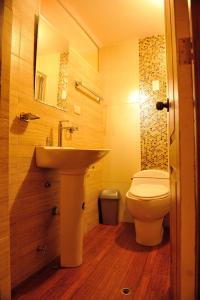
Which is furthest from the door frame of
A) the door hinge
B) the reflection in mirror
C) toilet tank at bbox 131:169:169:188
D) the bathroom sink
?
toilet tank at bbox 131:169:169:188

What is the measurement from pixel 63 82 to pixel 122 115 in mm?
1036

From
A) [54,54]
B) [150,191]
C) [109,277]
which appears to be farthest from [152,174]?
[54,54]

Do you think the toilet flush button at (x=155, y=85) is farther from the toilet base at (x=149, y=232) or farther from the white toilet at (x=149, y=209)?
the toilet base at (x=149, y=232)

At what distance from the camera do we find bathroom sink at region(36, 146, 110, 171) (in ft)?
4.66

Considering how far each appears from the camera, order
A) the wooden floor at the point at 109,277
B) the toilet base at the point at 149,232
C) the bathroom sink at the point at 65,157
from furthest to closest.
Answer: the toilet base at the point at 149,232
the bathroom sink at the point at 65,157
the wooden floor at the point at 109,277

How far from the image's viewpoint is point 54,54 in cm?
184

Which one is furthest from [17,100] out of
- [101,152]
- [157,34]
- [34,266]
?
[157,34]

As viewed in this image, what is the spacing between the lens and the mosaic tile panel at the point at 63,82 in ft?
6.27

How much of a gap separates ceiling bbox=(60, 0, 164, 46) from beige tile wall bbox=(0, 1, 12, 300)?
4.52 feet

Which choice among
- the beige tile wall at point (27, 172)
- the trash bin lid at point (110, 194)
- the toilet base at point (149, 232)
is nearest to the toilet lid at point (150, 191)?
the toilet base at point (149, 232)

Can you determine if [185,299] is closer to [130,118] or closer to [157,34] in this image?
[130,118]

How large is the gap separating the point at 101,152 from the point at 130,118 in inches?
49.6

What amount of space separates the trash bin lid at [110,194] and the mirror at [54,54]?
1.16m

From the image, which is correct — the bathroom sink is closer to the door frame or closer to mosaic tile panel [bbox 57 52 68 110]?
mosaic tile panel [bbox 57 52 68 110]
